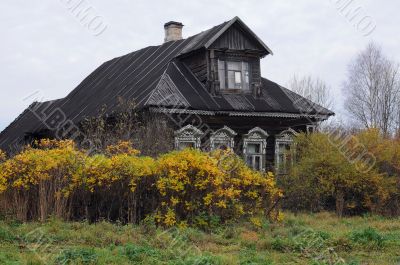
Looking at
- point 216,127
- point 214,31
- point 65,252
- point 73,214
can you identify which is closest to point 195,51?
point 214,31

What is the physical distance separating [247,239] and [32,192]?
171 inches

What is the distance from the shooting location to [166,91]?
20.7 metres

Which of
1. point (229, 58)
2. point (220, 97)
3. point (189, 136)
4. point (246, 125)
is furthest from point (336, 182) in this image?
point (229, 58)

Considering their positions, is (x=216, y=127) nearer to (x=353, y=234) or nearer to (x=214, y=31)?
(x=214, y=31)

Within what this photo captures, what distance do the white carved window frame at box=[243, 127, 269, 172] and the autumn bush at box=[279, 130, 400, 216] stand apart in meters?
4.76

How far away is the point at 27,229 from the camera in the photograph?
1019 centimetres

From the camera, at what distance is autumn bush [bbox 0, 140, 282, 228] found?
37.4ft

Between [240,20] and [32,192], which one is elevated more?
[240,20]

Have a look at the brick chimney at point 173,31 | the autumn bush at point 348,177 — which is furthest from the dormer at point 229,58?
the autumn bush at point 348,177

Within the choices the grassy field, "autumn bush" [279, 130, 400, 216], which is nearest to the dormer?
"autumn bush" [279, 130, 400, 216]

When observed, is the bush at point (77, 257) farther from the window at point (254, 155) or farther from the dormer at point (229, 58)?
the window at point (254, 155)

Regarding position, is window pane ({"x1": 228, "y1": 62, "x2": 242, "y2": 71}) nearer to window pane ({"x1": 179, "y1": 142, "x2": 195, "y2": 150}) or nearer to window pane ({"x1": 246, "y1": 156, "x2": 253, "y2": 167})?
window pane ({"x1": 246, "y1": 156, "x2": 253, "y2": 167})

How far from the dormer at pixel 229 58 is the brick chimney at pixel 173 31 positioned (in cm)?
441

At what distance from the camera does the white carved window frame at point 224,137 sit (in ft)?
71.6
